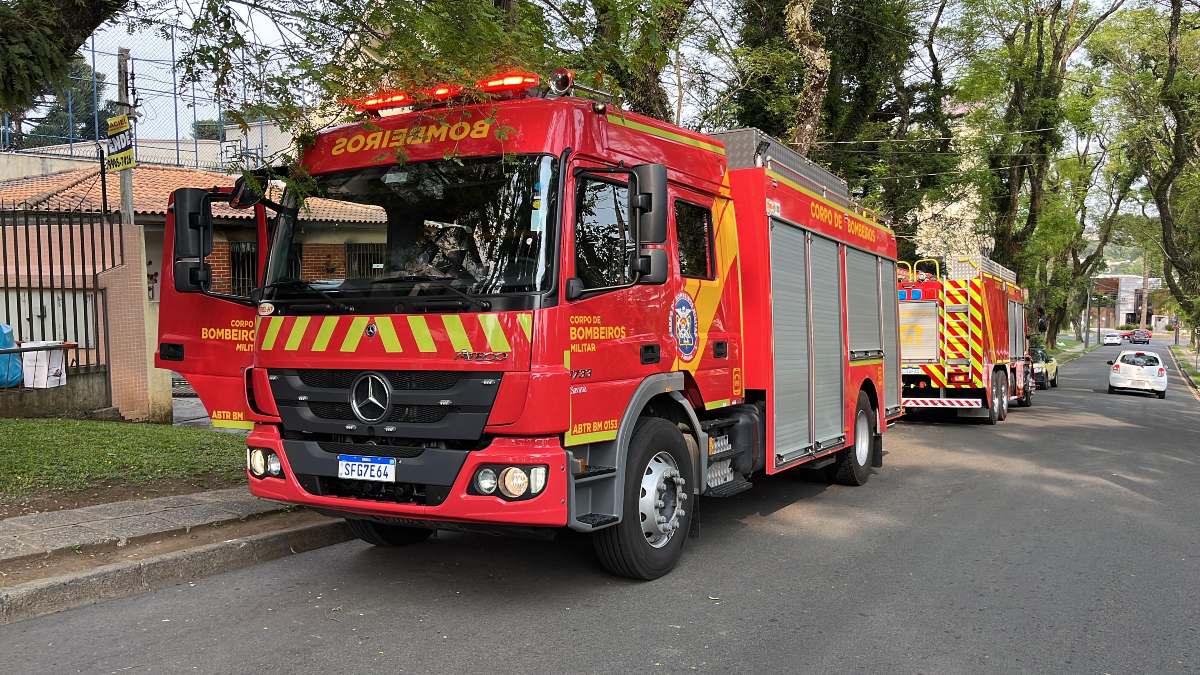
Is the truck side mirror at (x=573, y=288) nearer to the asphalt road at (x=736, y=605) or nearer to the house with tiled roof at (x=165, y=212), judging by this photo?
the house with tiled roof at (x=165, y=212)

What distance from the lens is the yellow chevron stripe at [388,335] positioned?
4.83 m

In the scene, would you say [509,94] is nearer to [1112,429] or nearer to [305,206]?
[305,206]

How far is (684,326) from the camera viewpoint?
5.88 metres

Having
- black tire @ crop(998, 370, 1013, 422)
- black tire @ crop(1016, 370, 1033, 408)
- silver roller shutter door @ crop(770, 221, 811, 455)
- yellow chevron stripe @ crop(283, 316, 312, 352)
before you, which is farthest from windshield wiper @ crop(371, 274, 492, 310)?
black tire @ crop(1016, 370, 1033, 408)

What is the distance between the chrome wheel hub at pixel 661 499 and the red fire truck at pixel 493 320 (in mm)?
16

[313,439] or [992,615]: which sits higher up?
[313,439]

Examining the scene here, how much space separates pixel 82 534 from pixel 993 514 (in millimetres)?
7010

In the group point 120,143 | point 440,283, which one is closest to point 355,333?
point 440,283

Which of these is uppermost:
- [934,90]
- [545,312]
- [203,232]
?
[934,90]

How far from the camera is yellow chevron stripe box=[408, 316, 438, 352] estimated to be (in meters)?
4.74

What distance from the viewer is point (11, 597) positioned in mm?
4789

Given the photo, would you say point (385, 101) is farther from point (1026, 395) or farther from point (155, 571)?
point (1026, 395)

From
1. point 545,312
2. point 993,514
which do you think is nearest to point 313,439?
point 545,312

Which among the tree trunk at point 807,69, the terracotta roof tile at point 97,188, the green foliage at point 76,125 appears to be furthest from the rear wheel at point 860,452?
the green foliage at point 76,125
